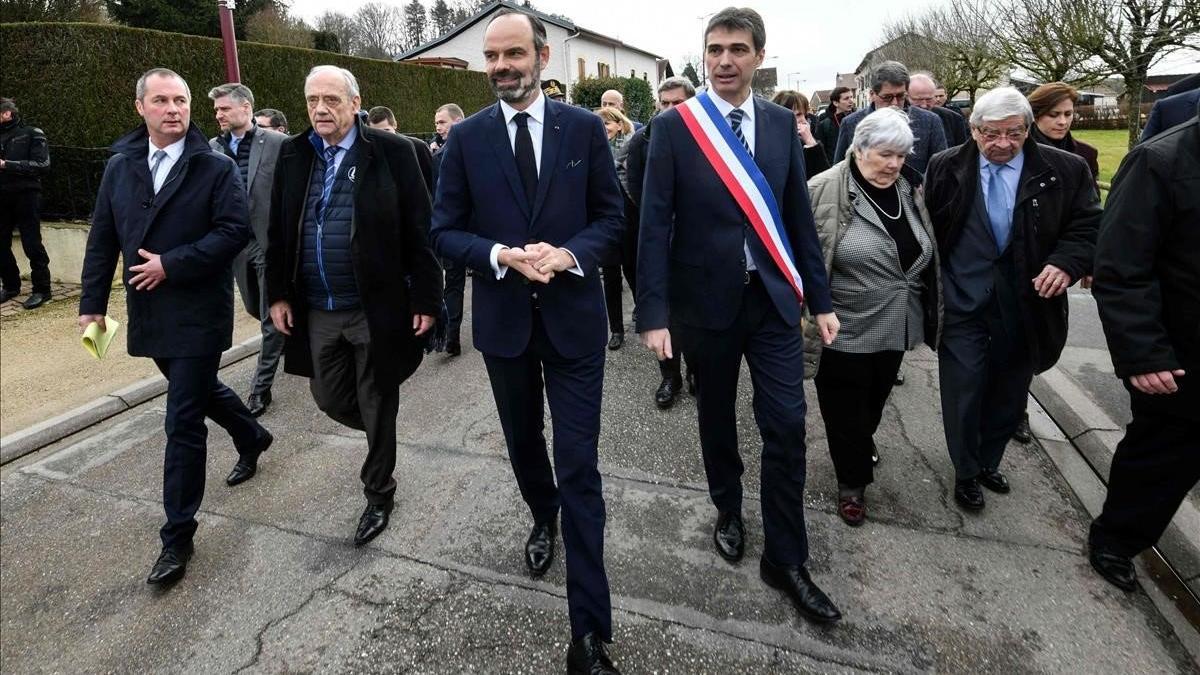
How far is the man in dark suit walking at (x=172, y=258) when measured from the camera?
3.10 m

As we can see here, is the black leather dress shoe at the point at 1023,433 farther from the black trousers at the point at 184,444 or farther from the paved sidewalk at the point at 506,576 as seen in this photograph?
the black trousers at the point at 184,444

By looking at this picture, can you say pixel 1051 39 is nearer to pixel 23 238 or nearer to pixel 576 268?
pixel 576 268

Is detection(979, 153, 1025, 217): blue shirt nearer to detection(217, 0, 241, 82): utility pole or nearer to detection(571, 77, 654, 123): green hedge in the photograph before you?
detection(217, 0, 241, 82): utility pole

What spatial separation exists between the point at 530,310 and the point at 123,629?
6.97 feet

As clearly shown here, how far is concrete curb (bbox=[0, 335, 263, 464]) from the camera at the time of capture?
4.50 metres

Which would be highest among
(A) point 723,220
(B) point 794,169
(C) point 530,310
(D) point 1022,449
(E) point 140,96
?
(E) point 140,96

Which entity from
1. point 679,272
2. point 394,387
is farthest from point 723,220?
point 394,387

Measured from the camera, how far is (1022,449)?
4035 millimetres

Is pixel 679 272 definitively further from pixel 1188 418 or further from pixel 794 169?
pixel 1188 418

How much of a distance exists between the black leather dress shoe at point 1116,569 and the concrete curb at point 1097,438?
0.23 meters

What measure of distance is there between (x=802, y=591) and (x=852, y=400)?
102 centimetres

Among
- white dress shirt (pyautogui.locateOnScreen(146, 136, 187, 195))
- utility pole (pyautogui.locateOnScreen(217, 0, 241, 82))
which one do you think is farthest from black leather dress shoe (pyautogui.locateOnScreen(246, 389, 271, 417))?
utility pole (pyautogui.locateOnScreen(217, 0, 241, 82))

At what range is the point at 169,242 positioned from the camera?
313 cm

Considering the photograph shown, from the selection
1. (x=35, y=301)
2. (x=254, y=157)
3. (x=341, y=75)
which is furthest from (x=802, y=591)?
(x=35, y=301)
